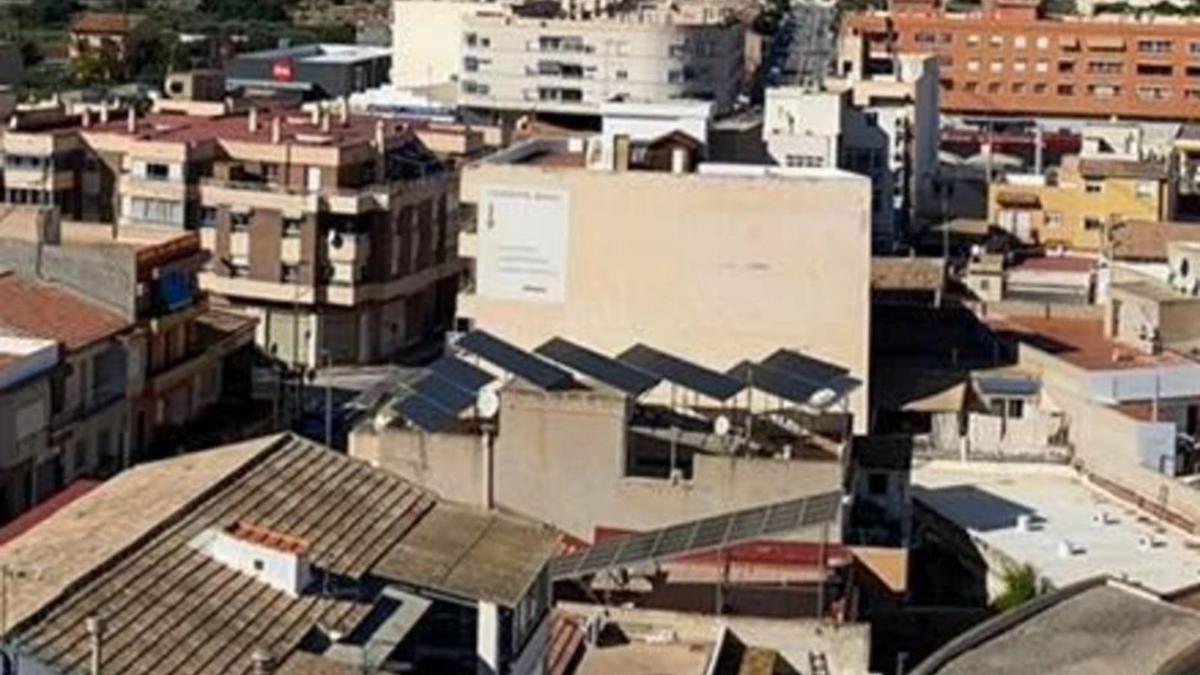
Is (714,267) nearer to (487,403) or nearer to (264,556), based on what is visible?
(487,403)

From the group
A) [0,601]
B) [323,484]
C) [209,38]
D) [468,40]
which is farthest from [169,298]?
[209,38]

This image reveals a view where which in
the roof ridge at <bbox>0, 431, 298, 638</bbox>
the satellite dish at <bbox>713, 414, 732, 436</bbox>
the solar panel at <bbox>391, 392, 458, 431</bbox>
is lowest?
the satellite dish at <bbox>713, 414, 732, 436</bbox>

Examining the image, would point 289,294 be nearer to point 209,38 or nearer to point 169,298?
point 169,298

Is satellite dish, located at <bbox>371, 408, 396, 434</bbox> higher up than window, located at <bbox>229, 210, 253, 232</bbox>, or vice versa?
satellite dish, located at <bbox>371, 408, 396, 434</bbox>

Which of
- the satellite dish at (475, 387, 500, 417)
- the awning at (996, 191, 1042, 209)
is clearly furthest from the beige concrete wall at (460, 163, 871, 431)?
the awning at (996, 191, 1042, 209)

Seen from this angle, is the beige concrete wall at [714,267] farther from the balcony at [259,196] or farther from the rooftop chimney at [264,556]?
the rooftop chimney at [264,556]

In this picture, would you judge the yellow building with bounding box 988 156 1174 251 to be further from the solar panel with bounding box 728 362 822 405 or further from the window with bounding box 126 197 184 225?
the solar panel with bounding box 728 362 822 405
